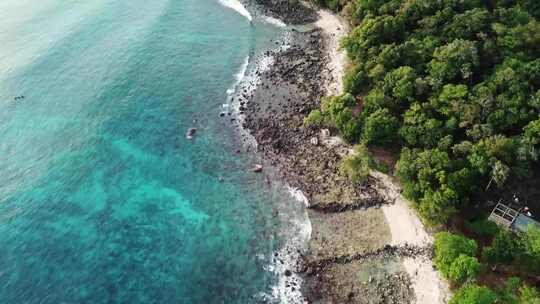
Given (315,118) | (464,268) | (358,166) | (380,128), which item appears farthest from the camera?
(315,118)

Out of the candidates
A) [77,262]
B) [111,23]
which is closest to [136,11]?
[111,23]

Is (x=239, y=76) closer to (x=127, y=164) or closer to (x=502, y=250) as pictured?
(x=127, y=164)

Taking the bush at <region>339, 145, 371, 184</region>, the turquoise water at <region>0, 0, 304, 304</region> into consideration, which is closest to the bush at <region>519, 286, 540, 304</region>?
the bush at <region>339, 145, 371, 184</region>

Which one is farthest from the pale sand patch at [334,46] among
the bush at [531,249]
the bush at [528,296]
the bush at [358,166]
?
the bush at [528,296]

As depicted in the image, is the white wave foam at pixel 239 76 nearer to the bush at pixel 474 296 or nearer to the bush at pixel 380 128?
the bush at pixel 380 128

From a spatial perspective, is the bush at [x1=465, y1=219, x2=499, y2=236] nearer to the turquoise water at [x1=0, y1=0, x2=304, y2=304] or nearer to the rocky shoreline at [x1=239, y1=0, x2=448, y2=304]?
the rocky shoreline at [x1=239, y1=0, x2=448, y2=304]

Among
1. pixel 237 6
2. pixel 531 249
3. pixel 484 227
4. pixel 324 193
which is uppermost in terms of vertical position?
pixel 237 6

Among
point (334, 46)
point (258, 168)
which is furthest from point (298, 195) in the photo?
point (334, 46)
